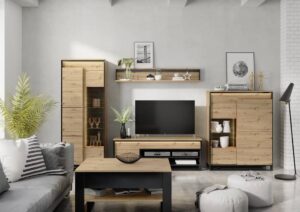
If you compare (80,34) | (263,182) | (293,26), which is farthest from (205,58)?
(263,182)

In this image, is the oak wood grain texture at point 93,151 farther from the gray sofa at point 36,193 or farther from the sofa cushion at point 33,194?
the sofa cushion at point 33,194

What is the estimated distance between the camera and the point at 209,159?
263 inches

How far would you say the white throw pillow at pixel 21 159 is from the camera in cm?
374

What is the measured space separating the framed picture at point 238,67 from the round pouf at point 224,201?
333cm

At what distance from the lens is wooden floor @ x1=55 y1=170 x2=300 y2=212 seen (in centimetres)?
425

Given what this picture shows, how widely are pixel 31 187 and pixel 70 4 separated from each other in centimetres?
436

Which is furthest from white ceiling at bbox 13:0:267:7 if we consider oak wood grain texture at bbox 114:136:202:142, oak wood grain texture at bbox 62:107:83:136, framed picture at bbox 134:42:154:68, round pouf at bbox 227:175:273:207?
round pouf at bbox 227:175:273:207

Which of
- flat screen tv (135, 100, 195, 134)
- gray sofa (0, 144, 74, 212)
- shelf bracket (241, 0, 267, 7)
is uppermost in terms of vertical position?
shelf bracket (241, 0, 267, 7)

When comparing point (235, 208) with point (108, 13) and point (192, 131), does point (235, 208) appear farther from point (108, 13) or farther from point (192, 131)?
point (108, 13)

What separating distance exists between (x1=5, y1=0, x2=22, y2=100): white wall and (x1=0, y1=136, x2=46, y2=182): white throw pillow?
8.99 ft

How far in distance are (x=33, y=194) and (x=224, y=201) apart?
6.06ft

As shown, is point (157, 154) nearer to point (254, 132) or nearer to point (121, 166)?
point (254, 132)

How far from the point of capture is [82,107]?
6562 millimetres

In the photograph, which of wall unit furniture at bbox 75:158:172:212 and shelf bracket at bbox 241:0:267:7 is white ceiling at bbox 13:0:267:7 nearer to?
shelf bracket at bbox 241:0:267:7
